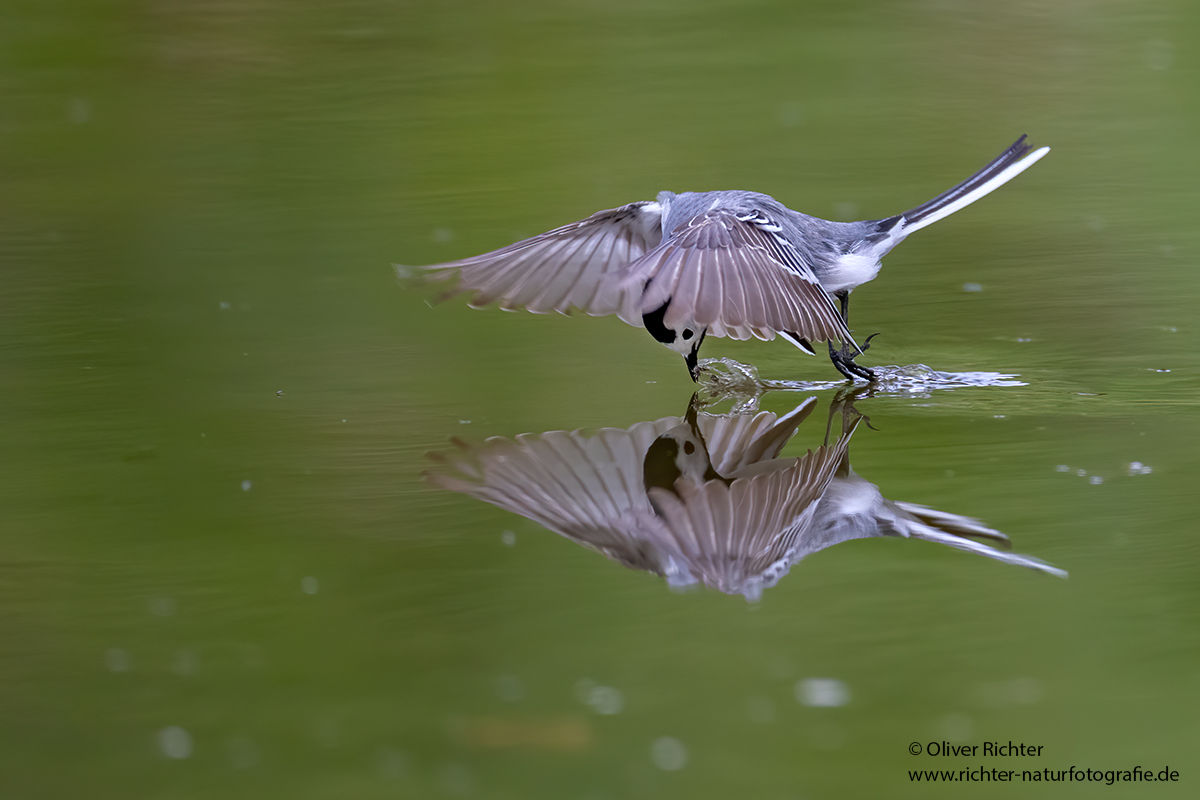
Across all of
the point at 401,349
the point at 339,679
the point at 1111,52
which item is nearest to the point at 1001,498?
the point at 339,679

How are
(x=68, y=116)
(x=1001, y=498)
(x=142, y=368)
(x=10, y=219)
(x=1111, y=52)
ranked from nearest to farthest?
1. (x=1001, y=498)
2. (x=142, y=368)
3. (x=10, y=219)
4. (x=68, y=116)
5. (x=1111, y=52)

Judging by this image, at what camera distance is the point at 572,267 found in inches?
228

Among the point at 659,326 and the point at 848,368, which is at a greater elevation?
the point at 659,326

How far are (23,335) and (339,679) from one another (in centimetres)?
377

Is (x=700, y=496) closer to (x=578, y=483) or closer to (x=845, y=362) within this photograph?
(x=578, y=483)

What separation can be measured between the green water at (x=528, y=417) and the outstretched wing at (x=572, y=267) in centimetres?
32

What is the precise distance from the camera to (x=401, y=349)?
6.19 meters

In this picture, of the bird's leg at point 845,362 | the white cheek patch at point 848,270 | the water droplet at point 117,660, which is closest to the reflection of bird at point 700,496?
the bird's leg at point 845,362

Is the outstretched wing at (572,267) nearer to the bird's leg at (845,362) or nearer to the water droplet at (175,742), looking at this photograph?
the bird's leg at (845,362)

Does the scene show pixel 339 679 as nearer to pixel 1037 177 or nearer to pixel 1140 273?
pixel 1140 273

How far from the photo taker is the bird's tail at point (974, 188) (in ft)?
17.0

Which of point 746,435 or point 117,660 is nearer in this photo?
point 117,660

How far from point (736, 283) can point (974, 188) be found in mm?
1183

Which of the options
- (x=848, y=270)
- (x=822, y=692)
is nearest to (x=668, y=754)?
(x=822, y=692)
